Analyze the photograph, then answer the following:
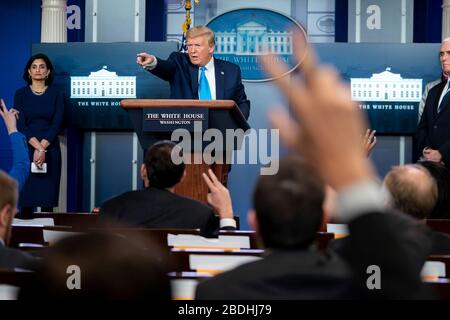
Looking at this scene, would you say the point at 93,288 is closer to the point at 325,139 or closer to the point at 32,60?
the point at 325,139

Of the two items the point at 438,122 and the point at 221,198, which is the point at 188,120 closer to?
the point at 221,198

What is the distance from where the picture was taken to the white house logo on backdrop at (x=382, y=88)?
762cm

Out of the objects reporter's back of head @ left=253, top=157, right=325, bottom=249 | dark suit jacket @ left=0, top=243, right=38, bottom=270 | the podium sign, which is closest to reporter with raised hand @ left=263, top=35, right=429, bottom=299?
reporter's back of head @ left=253, top=157, right=325, bottom=249

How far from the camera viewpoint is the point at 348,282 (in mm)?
1511

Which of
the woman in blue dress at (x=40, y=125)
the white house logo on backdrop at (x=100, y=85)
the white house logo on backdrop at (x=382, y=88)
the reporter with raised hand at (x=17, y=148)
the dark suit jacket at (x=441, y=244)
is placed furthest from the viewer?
the white house logo on backdrop at (x=100, y=85)

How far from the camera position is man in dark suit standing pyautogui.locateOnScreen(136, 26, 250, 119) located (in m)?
6.10

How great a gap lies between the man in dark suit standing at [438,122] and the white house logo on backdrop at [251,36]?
5.00ft

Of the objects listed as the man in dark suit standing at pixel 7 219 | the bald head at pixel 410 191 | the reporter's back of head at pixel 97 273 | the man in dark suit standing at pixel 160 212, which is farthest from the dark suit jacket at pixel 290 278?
the man in dark suit standing at pixel 160 212

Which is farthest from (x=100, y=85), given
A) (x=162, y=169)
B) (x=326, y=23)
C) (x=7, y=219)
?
(x=7, y=219)

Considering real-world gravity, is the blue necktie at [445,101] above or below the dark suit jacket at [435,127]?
above

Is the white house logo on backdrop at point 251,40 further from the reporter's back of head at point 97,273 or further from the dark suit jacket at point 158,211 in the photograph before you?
the reporter's back of head at point 97,273

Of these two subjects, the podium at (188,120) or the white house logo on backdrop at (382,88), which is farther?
the white house logo on backdrop at (382,88)

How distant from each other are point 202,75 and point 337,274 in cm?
472
